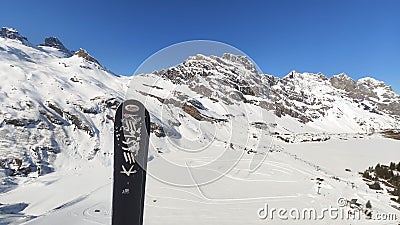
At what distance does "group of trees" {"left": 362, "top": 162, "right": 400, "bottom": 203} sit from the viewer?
16.2 meters

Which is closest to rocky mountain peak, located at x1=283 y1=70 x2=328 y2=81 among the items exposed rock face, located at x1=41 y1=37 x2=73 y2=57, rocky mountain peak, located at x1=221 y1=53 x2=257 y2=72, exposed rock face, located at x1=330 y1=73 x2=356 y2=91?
exposed rock face, located at x1=330 y1=73 x2=356 y2=91

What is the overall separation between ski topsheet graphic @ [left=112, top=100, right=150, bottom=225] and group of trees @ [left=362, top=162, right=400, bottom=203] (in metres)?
15.6

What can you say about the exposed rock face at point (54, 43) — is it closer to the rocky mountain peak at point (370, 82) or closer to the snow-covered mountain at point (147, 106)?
the snow-covered mountain at point (147, 106)

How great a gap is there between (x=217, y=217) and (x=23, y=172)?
12988 mm

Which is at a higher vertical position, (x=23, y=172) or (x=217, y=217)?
(x=23, y=172)

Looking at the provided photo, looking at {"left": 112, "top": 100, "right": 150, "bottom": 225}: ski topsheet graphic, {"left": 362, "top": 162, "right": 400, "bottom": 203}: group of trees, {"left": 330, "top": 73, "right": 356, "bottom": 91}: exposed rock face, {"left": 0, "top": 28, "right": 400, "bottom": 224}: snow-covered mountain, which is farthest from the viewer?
{"left": 330, "top": 73, "right": 356, "bottom": 91}: exposed rock face

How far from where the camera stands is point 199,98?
15.8 ft

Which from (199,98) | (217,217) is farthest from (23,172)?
(199,98)

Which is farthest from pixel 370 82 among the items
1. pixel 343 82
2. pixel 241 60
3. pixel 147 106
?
pixel 147 106

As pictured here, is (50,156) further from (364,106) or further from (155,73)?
(364,106)

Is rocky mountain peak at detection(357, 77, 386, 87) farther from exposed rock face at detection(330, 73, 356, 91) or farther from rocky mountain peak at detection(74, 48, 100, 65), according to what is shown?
rocky mountain peak at detection(74, 48, 100, 65)

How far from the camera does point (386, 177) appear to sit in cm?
1948

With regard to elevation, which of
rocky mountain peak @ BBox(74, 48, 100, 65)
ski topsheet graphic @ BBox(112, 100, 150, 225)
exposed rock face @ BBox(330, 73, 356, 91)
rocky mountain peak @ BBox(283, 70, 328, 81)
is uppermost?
rocky mountain peak @ BBox(283, 70, 328, 81)

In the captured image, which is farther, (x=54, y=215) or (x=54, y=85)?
(x=54, y=85)
